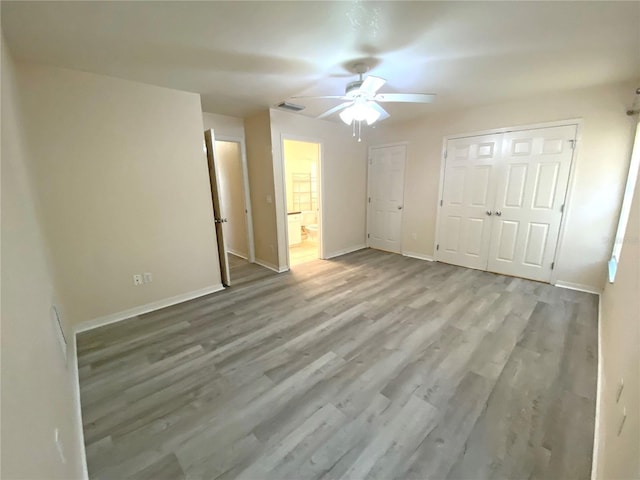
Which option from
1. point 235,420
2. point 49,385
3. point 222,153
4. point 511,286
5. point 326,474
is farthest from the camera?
point 222,153

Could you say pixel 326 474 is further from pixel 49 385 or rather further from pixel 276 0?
pixel 276 0

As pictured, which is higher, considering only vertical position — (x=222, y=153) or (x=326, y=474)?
(x=222, y=153)

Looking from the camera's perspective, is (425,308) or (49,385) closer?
(49,385)

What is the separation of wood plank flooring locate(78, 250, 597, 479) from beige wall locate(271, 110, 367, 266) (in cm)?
188

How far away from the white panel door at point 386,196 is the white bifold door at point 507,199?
2.66ft

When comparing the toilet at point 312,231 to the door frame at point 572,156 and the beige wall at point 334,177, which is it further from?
the door frame at point 572,156

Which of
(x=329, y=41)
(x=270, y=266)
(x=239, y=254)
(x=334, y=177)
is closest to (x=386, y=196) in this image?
(x=334, y=177)

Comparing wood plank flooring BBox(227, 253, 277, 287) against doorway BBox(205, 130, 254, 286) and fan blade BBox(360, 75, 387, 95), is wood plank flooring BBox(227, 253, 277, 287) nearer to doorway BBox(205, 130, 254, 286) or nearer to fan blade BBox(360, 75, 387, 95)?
doorway BBox(205, 130, 254, 286)

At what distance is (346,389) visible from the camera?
6.20 ft

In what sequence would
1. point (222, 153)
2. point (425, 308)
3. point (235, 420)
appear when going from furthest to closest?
point (222, 153), point (425, 308), point (235, 420)

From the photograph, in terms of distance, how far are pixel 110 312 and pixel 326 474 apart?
2.74 m

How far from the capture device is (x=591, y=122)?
3064mm

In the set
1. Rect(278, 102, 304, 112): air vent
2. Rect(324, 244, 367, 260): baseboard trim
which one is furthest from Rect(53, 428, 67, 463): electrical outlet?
Rect(324, 244, 367, 260): baseboard trim

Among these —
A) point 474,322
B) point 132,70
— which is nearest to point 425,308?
point 474,322
